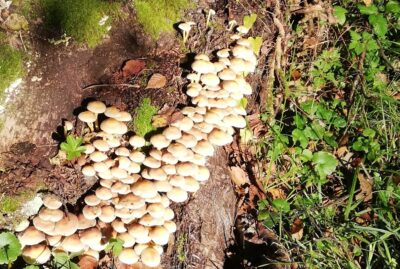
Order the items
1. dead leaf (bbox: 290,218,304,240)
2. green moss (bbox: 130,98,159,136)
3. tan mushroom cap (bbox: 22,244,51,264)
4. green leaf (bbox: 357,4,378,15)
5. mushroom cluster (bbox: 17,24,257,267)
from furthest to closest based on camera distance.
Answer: green leaf (bbox: 357,4,378,15), dead leaf (bbox: 290,218,304,240), green moss (bbox: 130,98,159,136), mushroom cluster (bbox: 17,24,257,267), tan mushroom cap (bbox: 22,244,51,264)

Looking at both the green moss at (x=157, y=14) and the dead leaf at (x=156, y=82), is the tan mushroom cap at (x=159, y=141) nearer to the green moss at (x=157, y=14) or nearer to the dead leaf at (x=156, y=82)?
the dead leaf at (x=156, y=82)

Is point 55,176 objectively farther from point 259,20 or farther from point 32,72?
point 259,20

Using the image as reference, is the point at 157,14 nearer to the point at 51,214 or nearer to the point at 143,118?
the point at 143,118

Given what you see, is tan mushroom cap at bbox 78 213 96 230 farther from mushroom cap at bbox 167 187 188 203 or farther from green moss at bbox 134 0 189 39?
green moss at bbox 134 0 189 39

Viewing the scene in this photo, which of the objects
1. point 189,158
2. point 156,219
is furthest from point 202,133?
point 156,219

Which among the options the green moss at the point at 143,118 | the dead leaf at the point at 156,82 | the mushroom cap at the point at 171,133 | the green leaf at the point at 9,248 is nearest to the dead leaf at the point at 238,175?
the mushroom cap at the point at 171,133

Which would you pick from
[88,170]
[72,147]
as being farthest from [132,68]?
[88,170]

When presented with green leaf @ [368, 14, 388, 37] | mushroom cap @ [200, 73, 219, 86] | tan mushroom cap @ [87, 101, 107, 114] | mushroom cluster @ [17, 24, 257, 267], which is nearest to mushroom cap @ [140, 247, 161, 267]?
mushroom cluster @ [17, 24, 257, 267]

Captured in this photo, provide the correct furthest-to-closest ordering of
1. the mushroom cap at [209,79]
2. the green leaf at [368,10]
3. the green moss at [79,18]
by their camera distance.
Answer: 1. the green leaf at [368,10]
2. the mushroom cap at [209,79]
3. the green moss at [79,18]
